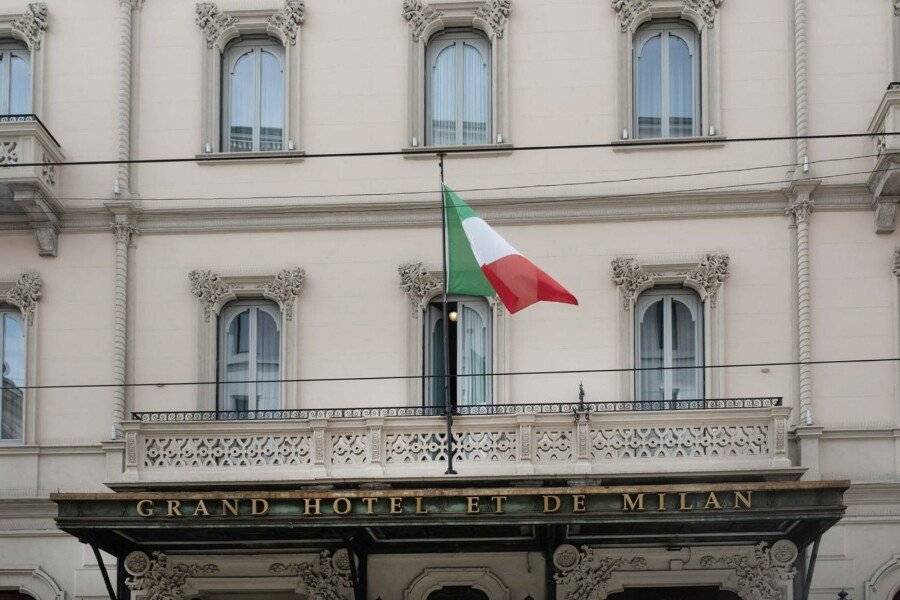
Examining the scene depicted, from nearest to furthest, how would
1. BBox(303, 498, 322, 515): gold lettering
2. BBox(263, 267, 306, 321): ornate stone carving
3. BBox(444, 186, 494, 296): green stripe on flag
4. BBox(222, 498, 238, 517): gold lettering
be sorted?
BBox(303, 498, 322, 515): gold lettering < BBox(222, 498, 238, 517): gold lettering < BBox(444, 186, 494, 296): green stripe on flag < BBox(263, 267, 306, 321): ornate stone carving

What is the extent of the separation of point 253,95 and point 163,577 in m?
8.65

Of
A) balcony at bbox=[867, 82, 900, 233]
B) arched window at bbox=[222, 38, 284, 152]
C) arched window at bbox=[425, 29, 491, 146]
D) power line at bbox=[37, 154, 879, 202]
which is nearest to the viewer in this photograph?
balcony at bbox=[867, 82, 900, 233]

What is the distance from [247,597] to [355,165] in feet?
24.5

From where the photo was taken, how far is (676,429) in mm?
24766

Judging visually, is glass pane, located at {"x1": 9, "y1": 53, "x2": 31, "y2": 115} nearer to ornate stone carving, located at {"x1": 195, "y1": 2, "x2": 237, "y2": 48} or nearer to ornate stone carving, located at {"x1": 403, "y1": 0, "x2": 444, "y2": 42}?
ornate stone carving, located at {"x1": 195, "y1": 2, "x2": 237, "y2": 48}

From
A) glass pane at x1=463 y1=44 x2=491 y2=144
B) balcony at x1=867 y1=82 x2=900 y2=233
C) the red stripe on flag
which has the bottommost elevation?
the red stripe on flag

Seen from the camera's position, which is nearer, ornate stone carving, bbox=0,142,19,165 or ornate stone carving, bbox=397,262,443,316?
ornate stone carving, bbox=0,142,19,165

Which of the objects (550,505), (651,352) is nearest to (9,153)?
(550,505)

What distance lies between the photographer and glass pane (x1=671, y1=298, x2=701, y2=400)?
87.2 feet

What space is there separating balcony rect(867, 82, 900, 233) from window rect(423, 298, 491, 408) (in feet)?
21.7

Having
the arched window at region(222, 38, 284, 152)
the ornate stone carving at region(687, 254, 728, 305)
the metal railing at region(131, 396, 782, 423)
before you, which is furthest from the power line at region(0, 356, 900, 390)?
the arched window at region(222, 38, 284, 152)

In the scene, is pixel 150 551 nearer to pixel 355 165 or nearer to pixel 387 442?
pixel 387 442

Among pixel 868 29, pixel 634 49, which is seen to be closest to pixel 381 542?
pixel 634 49

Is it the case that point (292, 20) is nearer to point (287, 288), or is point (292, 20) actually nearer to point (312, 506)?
point (287, 288)
